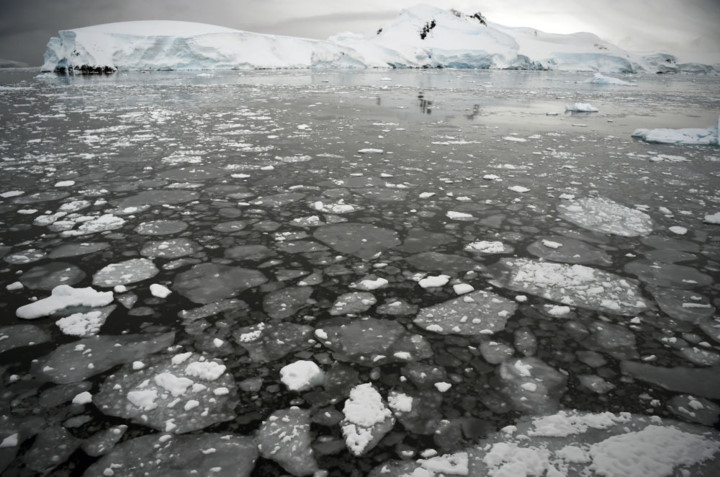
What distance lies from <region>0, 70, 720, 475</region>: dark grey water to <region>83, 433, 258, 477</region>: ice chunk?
0.05 m

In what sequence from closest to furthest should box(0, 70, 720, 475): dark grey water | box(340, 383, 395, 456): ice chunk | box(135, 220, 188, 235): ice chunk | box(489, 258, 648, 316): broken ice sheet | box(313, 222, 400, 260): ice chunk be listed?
box(340, 383, 395, 456): ice chunk < box(0, 70, 720, 475): dark grey water < box(489, 258, 648, 316): broken ice sheet < box(313, 222, 400, 260): ice chunk < box(135, 220, 188, 235): ice chunk

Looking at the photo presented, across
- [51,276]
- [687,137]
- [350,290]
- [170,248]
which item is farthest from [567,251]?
[687,137]

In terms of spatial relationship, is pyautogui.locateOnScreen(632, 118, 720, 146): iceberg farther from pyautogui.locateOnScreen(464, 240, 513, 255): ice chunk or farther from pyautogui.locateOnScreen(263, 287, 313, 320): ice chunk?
pyautogui.locateOnScreen(263, 287, 313, 320): ice chunk

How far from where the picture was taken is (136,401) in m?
1.42

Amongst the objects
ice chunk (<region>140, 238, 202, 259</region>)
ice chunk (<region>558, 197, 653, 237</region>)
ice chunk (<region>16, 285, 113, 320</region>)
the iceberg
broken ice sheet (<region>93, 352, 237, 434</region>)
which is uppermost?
the iceberg

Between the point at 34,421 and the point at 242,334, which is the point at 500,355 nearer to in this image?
the point at 242,334

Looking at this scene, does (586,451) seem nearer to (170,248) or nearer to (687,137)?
(170,248)

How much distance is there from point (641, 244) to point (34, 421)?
3512 mm

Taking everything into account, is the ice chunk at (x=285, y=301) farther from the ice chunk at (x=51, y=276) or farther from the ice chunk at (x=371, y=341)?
the ice chunk at (x=51, y=276)

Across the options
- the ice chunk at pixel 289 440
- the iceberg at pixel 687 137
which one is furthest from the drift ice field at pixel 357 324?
the iceberg at pixel 687 137

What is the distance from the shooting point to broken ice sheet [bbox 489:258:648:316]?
208 centimetres

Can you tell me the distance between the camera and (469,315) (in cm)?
197

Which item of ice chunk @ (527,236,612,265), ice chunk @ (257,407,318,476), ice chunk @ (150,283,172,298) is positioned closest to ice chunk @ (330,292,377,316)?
ice chunk @ (257,407,318,476)

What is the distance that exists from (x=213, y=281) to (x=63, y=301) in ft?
2.38
